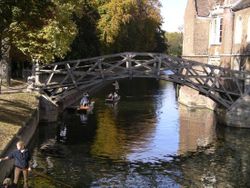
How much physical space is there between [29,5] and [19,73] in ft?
102

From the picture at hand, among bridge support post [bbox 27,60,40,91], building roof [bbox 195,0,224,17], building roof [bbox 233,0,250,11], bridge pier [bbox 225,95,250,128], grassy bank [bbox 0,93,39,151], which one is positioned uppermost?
building roof [bbox 195,0,224,17]

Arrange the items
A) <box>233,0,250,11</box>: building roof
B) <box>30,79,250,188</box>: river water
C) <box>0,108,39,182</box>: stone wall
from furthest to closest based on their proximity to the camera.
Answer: <box>233,0,250,11</box>: building roof → <box>30,79,250,188</box>: river water → <box>0,108,39,182</box>: stone wall

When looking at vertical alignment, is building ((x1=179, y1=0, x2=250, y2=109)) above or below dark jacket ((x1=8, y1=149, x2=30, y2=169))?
above

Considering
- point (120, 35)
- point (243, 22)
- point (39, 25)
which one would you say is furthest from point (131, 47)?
point (39, 25)

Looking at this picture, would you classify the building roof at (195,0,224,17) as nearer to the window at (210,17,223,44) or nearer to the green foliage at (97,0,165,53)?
the window at (210,17,223,44)

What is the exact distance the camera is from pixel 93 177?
70.4 feet

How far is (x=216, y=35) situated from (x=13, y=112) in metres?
24.9

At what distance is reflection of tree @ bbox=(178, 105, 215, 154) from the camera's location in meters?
29.8

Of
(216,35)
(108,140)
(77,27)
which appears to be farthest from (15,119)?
(77,27)

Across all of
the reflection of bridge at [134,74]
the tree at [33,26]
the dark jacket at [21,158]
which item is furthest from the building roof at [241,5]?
the dark jacket at [21,158]

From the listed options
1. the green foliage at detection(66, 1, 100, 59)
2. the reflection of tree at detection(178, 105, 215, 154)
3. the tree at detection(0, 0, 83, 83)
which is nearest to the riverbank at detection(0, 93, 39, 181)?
the tree at detection(0, 0, 83, 83)

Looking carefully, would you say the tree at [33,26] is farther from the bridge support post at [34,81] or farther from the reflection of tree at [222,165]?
the reflection of tree at [222,165]

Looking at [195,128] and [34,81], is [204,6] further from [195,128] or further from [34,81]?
[34,81]

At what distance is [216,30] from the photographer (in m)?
46.4
